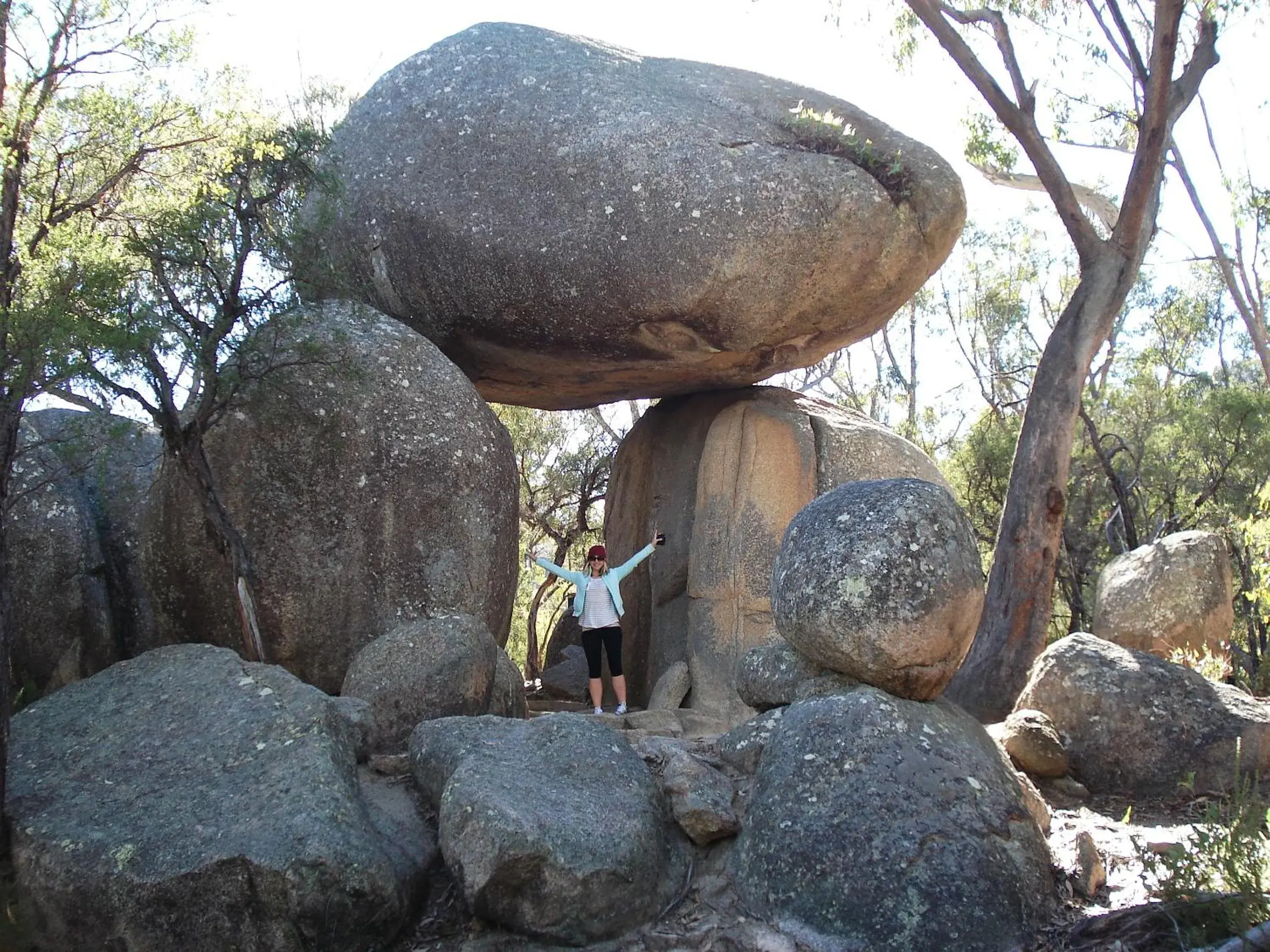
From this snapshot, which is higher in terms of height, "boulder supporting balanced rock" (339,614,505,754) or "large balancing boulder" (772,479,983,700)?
"large balancing boulder" (772,479,983,700)

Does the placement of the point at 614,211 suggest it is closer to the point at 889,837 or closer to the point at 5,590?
the point at 5,590

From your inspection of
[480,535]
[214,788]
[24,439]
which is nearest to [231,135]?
[24,439]

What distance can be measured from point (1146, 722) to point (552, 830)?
312cm

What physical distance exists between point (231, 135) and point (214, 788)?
3.86m

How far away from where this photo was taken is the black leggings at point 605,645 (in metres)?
8.74

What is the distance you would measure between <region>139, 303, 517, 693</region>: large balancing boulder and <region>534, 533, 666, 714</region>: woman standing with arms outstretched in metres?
0.66

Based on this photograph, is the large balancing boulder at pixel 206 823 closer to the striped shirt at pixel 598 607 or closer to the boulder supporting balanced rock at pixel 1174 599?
the striped shirt at pixel 598 607

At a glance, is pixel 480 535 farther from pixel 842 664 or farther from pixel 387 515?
pixel 842 664

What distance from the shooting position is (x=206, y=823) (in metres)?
4.66

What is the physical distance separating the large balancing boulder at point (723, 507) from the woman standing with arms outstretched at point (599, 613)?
909mm

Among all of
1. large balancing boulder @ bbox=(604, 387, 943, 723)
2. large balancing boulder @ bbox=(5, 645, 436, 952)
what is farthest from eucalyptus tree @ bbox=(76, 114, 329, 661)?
large balancing boulder @ bbox=(604, 387, 943, 723)

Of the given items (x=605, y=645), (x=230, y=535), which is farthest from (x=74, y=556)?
(x=605, y=645)

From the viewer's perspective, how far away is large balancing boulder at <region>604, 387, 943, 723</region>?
9.55m

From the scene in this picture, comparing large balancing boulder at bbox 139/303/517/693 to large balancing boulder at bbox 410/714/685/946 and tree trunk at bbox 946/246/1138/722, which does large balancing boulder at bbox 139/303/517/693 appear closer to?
large balancing boulder at bbox 410/714/685/946
